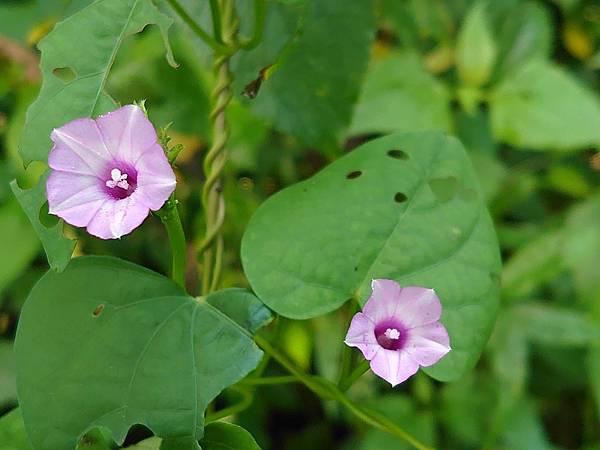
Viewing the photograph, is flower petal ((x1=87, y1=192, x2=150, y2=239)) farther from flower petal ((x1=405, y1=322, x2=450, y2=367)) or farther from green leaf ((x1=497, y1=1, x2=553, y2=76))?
green leaf ((x1=497, y1=1, x2=553, y2=76))

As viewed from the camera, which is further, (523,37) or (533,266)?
(523,37)

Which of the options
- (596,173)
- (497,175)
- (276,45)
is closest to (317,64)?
(276,45)

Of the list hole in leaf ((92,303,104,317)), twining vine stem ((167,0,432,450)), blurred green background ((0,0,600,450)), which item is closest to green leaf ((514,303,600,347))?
blurred green background ((0,0,600,450))

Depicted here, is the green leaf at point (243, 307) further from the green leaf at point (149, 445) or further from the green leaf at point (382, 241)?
the green leaf at point (149, 445)

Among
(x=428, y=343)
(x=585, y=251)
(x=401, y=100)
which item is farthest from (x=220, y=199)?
(x=585, y=251)

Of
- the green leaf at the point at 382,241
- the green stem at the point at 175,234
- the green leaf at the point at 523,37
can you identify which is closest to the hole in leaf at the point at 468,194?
the green leaf at the point at 382,241

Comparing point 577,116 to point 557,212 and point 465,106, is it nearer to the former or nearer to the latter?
point 465,106

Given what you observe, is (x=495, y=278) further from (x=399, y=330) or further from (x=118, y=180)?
(x=118, y=180)
